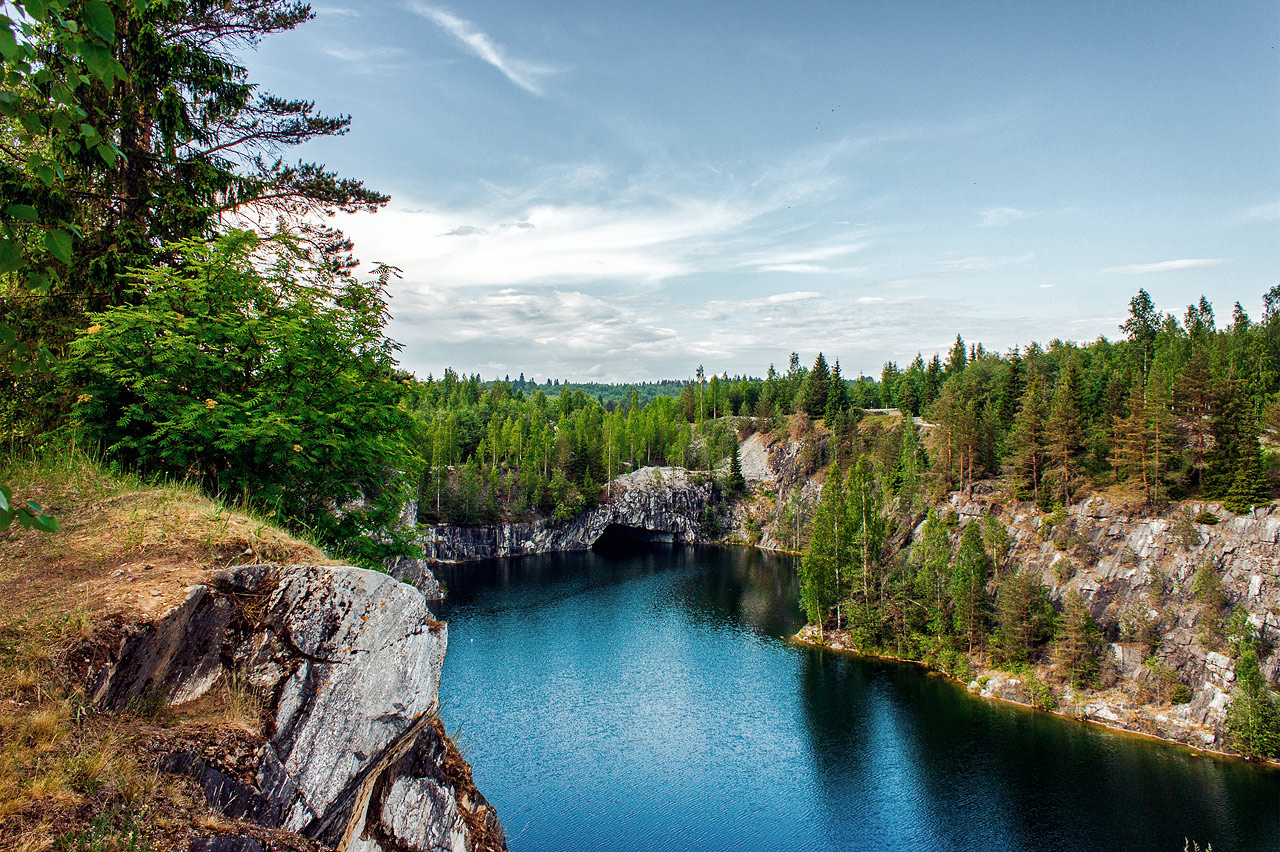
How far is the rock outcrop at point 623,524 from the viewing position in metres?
82.3

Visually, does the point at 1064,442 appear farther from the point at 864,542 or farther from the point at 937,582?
the point at 864,542

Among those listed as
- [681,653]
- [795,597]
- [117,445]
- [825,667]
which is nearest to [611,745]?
[681,653]

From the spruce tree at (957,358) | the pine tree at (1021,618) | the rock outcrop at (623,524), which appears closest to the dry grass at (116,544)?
the pine tree at (1021,618)

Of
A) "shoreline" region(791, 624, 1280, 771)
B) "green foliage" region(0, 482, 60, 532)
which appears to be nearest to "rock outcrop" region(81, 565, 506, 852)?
"green foliage" region(0, 482, 60, 532)

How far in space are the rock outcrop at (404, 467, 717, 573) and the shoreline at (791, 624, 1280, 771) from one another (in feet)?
142

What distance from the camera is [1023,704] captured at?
39906 mm

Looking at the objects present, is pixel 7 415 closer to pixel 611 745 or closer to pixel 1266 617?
pixel 611 745

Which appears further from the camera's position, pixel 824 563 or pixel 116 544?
pixel 824 563

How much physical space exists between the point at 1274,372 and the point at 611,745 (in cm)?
7437

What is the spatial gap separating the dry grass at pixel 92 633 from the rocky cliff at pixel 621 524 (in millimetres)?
74167

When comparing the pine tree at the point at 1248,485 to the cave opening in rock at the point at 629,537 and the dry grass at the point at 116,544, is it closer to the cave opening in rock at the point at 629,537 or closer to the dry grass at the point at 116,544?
the dry grass at the point at 116,544

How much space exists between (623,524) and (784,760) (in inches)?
2575

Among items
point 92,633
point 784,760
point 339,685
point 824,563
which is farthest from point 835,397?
point 92,633

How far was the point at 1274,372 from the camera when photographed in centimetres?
6438
